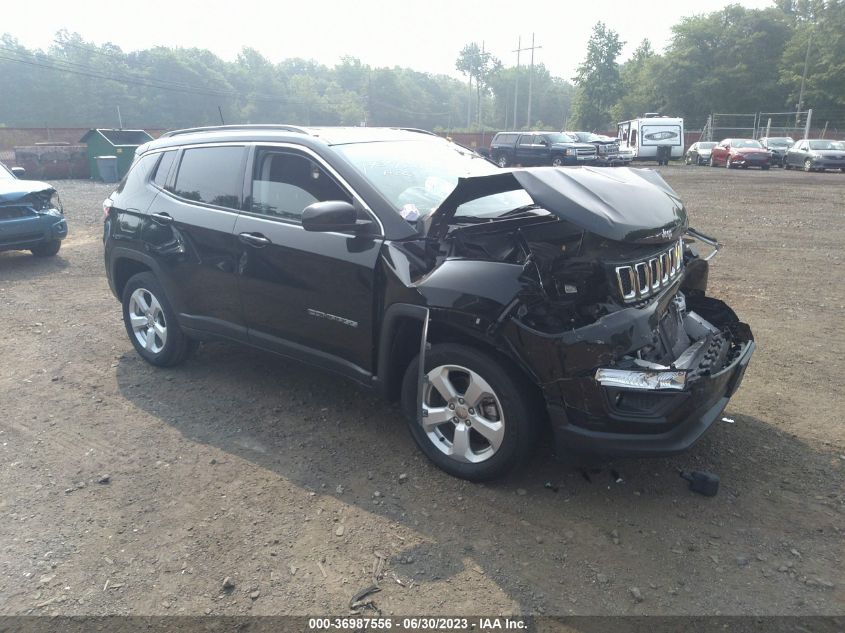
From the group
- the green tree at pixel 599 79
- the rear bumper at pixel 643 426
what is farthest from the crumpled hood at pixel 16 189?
the green tree at pixel 599 79

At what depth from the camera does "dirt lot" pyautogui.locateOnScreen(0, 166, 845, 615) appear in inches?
104

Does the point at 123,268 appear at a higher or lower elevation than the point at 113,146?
lower

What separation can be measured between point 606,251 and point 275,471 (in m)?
2.18

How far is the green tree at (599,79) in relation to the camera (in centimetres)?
6612

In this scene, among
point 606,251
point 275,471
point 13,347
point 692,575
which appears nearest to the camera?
point 692,575

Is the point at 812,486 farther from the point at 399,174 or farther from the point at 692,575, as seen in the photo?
the point at 399,174

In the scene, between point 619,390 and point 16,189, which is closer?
point 619,390

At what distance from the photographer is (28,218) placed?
8875 mm

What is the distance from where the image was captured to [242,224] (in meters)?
4.18

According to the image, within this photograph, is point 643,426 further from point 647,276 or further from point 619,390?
point 647,276

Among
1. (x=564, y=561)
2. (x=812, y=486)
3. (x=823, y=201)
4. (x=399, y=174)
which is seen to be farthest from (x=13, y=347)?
(x=823, y=201)

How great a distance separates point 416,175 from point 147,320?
267cm

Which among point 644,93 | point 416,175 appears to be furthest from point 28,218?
point 644,93

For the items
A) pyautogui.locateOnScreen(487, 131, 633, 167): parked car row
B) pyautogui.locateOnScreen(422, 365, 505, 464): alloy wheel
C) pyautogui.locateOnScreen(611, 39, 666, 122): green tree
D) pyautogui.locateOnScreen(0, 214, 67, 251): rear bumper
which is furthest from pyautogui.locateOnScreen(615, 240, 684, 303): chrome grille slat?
pyautogui.locateOnScreen(611, 39, 666, 122): green tree
